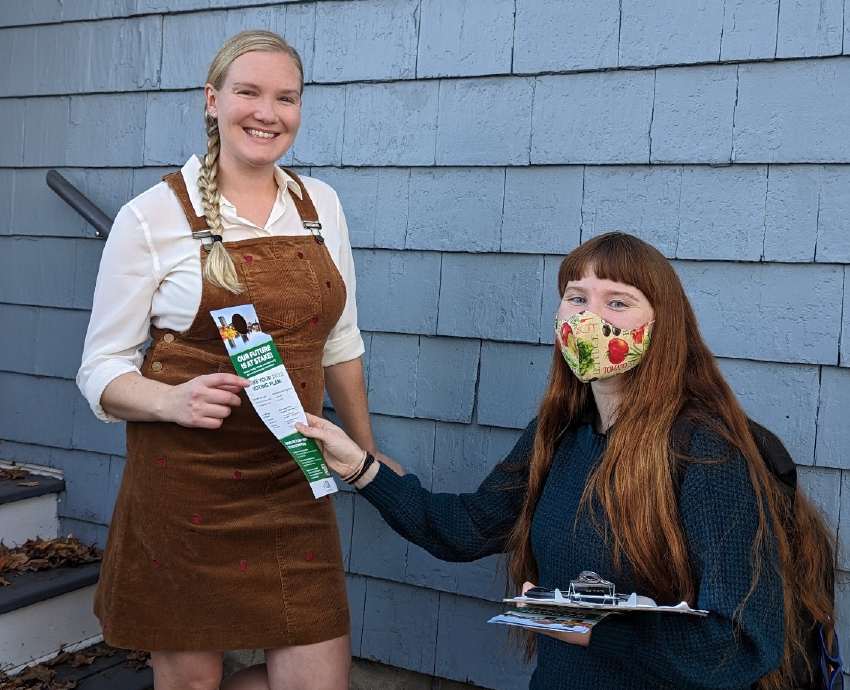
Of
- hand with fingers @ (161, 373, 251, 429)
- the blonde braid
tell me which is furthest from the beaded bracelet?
the blonde braid

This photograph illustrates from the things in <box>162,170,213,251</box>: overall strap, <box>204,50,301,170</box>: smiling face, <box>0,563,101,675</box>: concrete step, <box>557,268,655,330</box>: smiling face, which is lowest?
<box>0,563,101,675</box>: concrete step

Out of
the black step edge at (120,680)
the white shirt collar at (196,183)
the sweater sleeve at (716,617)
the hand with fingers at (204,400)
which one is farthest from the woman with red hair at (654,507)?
the black step edge at (120,680)

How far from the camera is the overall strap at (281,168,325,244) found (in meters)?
2.46

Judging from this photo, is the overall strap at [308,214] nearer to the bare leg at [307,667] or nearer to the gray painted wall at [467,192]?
the gray painted wall at [467,192]

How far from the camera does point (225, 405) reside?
222cm

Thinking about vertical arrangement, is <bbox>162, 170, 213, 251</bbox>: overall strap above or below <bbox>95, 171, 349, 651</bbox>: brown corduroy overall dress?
above

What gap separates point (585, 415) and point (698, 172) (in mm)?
916

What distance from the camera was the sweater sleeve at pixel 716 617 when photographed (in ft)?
5.90

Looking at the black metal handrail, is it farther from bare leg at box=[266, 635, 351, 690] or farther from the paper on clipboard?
the paper on clipboard

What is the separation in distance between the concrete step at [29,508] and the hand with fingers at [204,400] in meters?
1.78

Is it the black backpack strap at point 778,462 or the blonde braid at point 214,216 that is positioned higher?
the blonde braid at point 214,216

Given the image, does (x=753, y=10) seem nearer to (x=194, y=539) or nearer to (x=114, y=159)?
(x=194, y=539)

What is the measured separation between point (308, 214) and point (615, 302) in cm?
87

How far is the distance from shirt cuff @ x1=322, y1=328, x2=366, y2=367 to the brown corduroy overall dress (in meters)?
0.21
